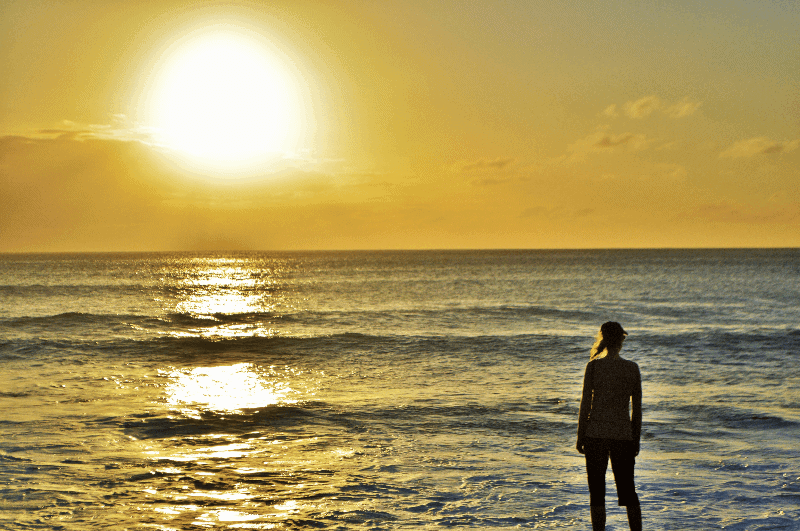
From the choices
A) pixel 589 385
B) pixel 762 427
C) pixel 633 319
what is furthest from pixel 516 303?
pixel 589 385


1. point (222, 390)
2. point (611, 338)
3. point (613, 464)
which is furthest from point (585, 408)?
point (222, 390)

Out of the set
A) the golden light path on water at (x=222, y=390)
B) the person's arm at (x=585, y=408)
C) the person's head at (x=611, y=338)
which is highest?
the person's head at (x=611, y=338)

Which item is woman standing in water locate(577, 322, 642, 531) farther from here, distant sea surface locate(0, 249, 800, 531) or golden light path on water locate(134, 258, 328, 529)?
golden light path on water locate(134, 258, 328, 529)

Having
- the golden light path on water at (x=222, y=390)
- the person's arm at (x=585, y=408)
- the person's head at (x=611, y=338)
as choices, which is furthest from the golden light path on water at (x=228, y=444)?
the person's head at (x=611, y=338)

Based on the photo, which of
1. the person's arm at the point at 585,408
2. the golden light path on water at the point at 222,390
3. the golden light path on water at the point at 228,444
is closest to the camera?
the person's arm at the point at 585,408

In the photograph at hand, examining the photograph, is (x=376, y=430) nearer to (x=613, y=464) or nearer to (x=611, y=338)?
(x=613, y=464)

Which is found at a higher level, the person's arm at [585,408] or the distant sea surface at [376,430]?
the person's arm at [585,408]

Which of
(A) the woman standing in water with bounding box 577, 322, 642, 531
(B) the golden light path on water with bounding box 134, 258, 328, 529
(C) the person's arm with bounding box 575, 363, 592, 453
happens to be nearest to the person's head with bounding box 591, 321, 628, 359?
(A) the woman standing in water with bounding box 577, 322, 642, 531

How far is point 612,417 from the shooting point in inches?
243

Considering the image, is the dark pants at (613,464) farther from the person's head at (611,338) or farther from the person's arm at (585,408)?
the person's head at (611,338)

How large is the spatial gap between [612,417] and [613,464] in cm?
45

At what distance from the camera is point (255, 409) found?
14.2 meters

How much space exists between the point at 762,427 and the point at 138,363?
17.8 meters

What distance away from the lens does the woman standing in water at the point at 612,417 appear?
615 cm
